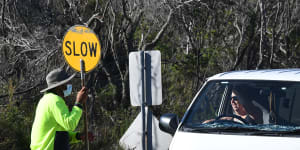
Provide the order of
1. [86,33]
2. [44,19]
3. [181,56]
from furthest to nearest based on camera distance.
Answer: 1. [181,56]
2. [44,19]
3. [86,33]

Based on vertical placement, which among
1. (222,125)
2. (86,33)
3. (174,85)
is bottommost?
(174,85)

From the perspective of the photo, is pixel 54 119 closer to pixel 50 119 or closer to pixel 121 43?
pixel 50 119

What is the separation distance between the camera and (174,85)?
43.3 feet

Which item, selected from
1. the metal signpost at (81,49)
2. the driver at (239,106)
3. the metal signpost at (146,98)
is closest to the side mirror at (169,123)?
the driver at (239,106)

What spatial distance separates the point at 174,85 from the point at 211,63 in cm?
208

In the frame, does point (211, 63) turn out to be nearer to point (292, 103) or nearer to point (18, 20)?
point (18, 20)

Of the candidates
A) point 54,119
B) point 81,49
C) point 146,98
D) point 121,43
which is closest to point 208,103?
point 146,98

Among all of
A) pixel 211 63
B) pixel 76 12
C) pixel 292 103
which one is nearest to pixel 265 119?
pixel 292 103

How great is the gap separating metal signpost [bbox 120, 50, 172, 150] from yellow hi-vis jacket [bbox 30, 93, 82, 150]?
1870 millimetres

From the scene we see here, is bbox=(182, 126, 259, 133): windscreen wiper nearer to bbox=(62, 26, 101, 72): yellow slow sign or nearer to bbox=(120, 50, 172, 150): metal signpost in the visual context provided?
bbox=(120, 50, 172, 150): metal signpost

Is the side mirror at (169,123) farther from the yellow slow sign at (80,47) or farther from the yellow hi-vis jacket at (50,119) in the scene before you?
the yellow slow sign at (80,47)

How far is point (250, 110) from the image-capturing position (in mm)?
4867

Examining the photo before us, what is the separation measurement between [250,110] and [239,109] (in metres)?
0.21

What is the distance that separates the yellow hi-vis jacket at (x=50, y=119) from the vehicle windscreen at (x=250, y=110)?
1.17m
